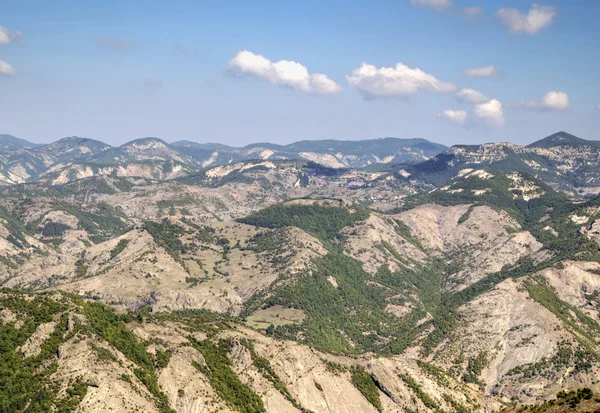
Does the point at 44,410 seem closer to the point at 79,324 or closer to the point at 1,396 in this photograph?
the point at 1,396

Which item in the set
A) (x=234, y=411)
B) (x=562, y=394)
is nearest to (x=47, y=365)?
(x=234, y=411)

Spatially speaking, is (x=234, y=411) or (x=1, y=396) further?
(x=234, y=411)

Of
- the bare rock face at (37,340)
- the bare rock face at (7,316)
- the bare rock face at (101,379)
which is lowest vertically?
the bare rock face at (101,379)

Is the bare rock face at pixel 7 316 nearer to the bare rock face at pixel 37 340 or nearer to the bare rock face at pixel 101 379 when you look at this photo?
the bare rock face at pixel 37 340

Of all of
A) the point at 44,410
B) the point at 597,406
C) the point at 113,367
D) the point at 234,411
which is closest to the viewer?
the point at 597,406

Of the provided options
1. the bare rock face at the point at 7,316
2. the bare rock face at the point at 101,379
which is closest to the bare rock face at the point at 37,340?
the bare rock face at the point at 101,379

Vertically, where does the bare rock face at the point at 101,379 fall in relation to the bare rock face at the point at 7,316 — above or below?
below

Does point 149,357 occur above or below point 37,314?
below

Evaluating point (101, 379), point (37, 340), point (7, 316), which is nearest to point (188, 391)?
point (101, 379)

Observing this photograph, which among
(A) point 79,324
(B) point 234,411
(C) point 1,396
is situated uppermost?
(A) point 79,324

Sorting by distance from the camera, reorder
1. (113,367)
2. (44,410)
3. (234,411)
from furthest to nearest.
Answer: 1. (234,411)
2. (113,367)
3. (44,410)

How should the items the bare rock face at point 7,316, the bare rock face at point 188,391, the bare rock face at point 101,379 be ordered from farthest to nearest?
the bare rock face at point 7,316
the bare rock face at point 188,391
the bare rock face at point 101,379
